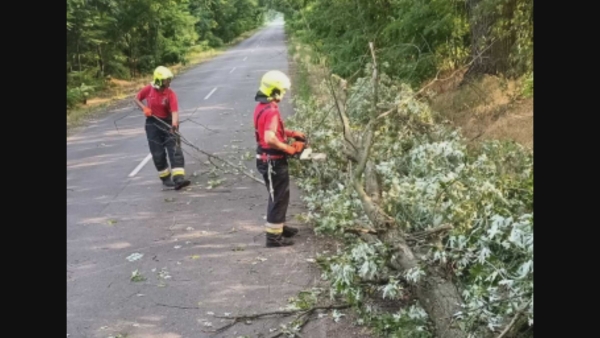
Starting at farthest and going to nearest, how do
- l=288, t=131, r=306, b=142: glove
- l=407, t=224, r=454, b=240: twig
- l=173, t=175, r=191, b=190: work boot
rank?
l=173, t=175, r=191, b=190: work boot, l=288, t=131, r=306, b=142: glove, l=407, t=224, r=454, b=240: twig

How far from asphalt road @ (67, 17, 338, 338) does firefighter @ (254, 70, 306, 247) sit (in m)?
0.33

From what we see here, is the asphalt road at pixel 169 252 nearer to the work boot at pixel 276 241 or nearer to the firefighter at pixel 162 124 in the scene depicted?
the work boot at pixel 276 241

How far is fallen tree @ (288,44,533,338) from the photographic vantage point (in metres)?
4.09

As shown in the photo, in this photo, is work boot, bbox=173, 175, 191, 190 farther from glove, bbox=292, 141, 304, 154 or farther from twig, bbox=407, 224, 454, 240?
twig, bbox=407, 224, 454, 240

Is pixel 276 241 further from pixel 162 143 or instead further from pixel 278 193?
pixel 162 143

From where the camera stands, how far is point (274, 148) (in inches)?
269

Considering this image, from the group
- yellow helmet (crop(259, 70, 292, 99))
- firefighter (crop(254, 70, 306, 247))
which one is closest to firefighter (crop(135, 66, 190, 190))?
firefighter (crop(254, 70, 306, 247))

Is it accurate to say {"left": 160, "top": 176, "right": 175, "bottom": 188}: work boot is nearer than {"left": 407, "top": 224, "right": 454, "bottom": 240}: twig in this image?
No

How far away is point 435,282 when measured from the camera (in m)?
4.64

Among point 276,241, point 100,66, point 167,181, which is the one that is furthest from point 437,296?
point 100,66

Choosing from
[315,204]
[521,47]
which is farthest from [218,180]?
[521,47]

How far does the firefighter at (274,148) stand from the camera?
6.80m

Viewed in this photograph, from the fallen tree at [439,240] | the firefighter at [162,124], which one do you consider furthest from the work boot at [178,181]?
the fallen tree at [439,240]

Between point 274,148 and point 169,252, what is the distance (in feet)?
5.75
